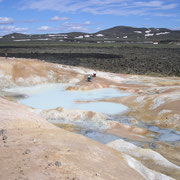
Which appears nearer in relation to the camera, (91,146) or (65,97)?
(91,146)

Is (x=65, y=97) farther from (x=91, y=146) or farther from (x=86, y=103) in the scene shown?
(x=91, y=146)

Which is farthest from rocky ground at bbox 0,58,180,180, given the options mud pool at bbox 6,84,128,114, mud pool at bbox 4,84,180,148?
mud pool at bbox 6,84,128,114

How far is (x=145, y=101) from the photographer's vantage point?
3841 centimetres

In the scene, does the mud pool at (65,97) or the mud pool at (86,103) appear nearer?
the mud pool at (86,103)

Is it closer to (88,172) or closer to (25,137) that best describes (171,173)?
(88,172)

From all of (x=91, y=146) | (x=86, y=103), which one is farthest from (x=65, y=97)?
(x=91, y=146)

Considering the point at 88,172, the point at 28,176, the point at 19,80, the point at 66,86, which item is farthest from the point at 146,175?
the point at 19,80

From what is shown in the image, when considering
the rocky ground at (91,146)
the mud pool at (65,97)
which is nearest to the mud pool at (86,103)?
the mud pool at (65,97)

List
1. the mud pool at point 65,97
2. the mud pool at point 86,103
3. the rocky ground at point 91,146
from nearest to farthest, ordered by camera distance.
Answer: the rocky ground at point 91,146 < the mud pool at point 86,103 < the mud pool at point 65,97

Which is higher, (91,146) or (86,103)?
(91,146)

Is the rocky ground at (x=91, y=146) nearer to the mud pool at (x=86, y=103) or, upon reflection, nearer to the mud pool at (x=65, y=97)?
the mud pool at (x=86, y=103)

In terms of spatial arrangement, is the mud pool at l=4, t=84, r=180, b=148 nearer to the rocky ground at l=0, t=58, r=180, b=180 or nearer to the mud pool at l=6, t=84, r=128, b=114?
the mud pool at l=6, t=84, r=128, b=114

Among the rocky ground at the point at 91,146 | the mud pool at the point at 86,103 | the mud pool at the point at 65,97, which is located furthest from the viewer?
the mud pool at the point at 65,97

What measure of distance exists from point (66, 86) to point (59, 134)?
34.4 meters
